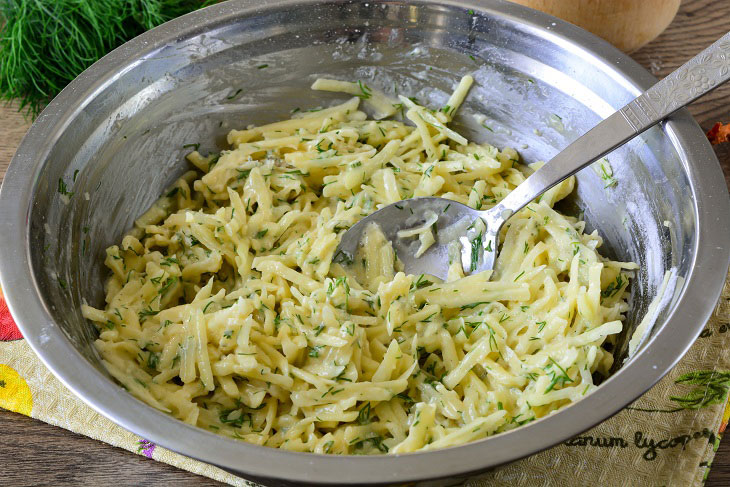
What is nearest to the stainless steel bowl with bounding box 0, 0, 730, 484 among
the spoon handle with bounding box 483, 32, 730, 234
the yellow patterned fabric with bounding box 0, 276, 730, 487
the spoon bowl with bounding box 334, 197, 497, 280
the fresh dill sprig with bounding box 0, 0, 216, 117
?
the spoon handle with bounding box 483, 32, 730, 234

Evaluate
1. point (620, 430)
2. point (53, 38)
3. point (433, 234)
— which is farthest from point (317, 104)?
point (620, 430)

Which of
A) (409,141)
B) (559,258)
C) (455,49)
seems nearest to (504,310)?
(559,258)

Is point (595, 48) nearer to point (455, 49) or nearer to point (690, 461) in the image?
point (455, 49)

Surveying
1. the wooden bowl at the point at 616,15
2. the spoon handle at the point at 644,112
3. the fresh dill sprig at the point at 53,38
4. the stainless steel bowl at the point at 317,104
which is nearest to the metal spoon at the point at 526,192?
the spoon handle at the point at 644,112

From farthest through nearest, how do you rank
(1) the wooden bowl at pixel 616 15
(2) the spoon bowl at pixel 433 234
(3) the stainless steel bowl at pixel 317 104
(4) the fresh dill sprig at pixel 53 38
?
(4) the fresh dill sprig at pixel 53 38 < (1) the wooden bowl at pixel 616 15 < (2) the spoon bowl at pixel 433 234 < (3) the stainless steel bowl at pixel 317 104

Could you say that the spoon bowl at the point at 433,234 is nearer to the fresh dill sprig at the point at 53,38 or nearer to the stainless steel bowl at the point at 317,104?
the stainless steel bowl at the point at 317,104

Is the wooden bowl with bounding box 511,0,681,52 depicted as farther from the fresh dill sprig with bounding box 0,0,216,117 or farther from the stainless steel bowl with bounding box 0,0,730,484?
the fresh dill sprig with bounding box 0,0,216,117

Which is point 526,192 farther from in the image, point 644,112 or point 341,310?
point 341,310
